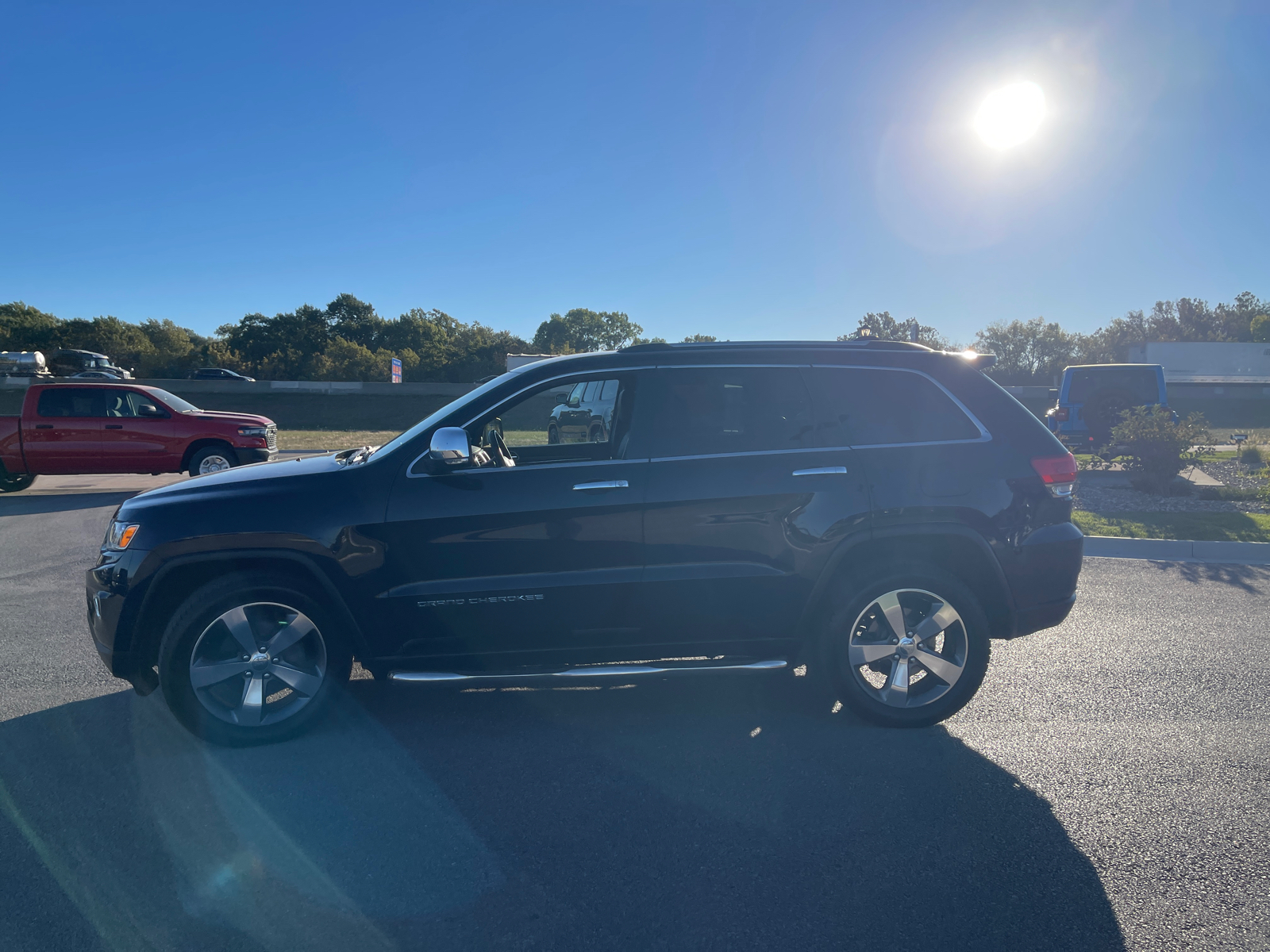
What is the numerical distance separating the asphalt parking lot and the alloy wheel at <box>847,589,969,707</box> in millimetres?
242

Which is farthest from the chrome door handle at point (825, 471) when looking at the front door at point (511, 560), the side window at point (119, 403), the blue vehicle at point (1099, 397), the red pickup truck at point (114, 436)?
the blue vehicle at point (1099, 397)

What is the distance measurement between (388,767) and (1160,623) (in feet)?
18.0

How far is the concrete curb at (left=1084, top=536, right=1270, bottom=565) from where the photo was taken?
25.6 feet

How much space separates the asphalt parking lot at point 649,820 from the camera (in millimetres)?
2459

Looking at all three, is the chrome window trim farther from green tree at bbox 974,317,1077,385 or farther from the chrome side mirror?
green tree at bbox 974,317,1077,385

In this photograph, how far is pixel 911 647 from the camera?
3879 mm

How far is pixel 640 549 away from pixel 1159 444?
10843mm

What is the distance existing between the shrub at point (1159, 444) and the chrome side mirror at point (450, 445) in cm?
1145

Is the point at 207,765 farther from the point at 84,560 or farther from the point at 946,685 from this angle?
the point at 84,560

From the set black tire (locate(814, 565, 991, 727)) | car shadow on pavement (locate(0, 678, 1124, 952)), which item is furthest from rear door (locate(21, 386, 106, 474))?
black tire (locate(814, 565, 991, 727))

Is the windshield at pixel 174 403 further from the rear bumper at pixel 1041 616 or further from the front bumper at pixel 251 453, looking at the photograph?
the rear bumper at pixel 1041 616

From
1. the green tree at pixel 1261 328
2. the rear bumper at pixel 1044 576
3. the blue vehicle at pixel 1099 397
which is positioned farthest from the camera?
the green tree at pixel 1261 328

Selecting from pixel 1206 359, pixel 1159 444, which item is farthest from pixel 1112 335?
pixel 1159 444

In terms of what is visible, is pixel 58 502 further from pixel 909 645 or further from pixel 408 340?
pixel 408 340
